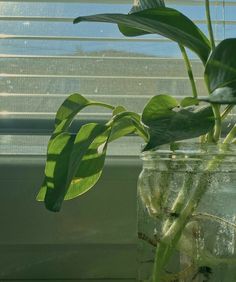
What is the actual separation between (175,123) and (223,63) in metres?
0.07

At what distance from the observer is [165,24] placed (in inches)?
20.6

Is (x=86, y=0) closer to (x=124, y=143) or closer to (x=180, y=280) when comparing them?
(x=124, y=143)

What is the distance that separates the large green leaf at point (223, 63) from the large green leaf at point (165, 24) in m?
0.06

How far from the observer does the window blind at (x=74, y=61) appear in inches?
33.3

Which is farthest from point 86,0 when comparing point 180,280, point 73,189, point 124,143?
point 180,280

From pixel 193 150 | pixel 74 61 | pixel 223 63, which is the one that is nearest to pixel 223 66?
pixel 223 63

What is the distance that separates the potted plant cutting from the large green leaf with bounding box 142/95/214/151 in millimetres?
14

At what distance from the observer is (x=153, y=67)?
871 mm

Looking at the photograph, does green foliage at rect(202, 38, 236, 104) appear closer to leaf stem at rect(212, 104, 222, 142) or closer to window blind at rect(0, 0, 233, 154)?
leaf stem at rect(212, 104, 222, 142)

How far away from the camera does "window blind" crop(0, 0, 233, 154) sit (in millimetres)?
845

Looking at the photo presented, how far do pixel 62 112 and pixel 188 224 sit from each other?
19 cm

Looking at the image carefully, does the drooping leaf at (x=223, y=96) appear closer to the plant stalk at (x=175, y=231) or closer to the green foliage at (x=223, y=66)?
the green foliage at (x=223, y=66)

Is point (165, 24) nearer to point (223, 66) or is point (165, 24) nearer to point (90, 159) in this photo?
point (223, 66)

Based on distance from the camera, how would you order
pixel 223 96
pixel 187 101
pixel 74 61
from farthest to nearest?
pixel 74 61
pixel 187 101
pixel 223 96
